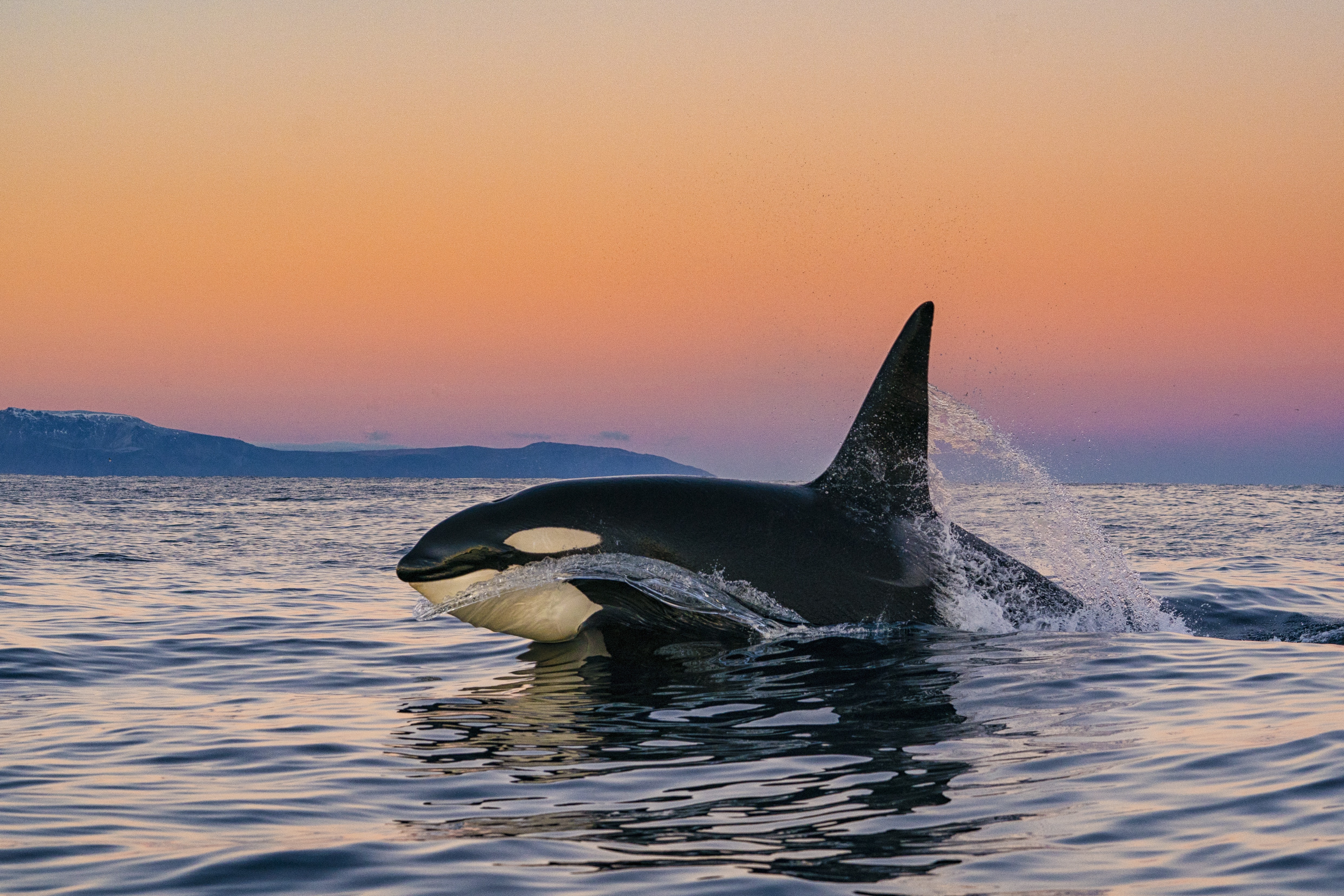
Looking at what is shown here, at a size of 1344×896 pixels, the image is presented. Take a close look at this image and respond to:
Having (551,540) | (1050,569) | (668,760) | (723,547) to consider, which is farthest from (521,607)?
(1050,569)

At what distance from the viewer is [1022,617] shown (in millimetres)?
11336

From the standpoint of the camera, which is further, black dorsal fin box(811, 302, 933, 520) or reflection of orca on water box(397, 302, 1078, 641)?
black dorsal fin box(811, 302, 933, 520)

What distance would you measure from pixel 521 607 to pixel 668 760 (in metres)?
4.25

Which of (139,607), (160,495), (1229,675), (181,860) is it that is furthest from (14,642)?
(160,495)

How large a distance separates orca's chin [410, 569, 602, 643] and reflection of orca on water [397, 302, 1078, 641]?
2cm

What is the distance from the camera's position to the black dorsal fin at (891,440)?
10406mm

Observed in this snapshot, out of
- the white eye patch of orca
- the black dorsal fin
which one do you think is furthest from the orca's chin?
the black dorsal fin

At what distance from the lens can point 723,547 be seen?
9.74 meters

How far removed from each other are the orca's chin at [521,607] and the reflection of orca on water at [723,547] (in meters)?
0.02

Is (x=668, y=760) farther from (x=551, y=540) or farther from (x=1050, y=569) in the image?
(x=1050, y=569)

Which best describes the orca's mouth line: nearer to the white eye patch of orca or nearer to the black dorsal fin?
the white eye patch of orca

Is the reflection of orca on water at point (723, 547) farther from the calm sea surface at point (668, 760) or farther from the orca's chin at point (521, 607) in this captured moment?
the calm sea surface at point (668, 760)

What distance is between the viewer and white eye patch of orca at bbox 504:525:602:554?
980cm

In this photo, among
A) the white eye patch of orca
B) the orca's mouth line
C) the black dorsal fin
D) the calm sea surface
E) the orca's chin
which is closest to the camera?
the calm sea surface
